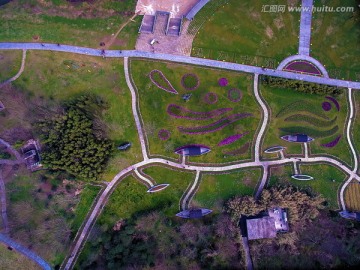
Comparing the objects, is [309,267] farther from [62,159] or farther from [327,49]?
[62,159]

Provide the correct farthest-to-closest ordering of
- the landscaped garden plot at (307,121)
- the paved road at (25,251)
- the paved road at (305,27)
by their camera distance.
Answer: the paved road at (305,27) < the landscaped garden plot at (307,121) < the paved road at (25,251)

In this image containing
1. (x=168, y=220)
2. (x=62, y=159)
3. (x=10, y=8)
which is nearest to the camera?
(x=62, y=159)

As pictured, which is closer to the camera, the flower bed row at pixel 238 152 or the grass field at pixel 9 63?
the flower bed row at pixel 238 152

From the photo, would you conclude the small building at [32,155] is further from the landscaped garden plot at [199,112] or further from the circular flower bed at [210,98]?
the circular flower bed at [210,98]

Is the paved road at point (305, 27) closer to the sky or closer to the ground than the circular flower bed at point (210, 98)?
closer to the sky

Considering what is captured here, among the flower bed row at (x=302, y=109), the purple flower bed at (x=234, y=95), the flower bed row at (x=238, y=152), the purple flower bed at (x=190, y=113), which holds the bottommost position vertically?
the flower bed row at (x=238, y=152)

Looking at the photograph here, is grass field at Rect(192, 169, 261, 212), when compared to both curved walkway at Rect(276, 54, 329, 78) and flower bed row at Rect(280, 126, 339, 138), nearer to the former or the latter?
flower bed row at Rect(280, 126, 339, 138)

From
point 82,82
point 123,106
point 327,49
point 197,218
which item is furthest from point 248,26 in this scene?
point 197,218

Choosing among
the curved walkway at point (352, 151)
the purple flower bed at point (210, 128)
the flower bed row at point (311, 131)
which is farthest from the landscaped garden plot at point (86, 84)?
the curved walkway at point (352, 151)
